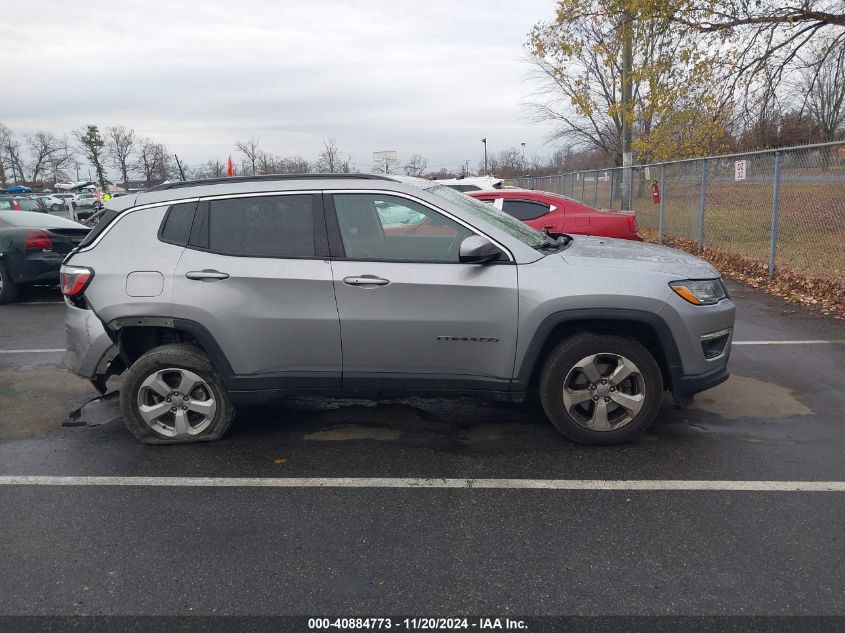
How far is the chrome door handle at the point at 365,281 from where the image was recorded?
4.07 m

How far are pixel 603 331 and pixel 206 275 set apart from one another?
2553 mm

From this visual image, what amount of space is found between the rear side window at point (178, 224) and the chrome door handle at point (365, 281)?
3.73 feet

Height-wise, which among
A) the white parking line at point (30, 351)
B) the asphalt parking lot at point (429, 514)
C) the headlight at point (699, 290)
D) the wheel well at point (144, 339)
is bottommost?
the asphalt parking lot at point (429, 514)

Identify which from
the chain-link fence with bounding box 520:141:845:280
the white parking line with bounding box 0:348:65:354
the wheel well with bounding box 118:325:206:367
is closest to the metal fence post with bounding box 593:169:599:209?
the chain-link fence with bounding box 520:141:845:280

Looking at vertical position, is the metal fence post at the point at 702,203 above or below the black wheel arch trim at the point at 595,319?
above

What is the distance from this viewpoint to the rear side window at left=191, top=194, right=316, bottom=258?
4.24 metres

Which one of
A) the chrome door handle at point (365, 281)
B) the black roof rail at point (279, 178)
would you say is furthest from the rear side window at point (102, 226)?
the chrome door handle at point (365, 281)

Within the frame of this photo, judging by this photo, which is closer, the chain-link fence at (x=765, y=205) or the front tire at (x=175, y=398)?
the front tire at (x=175, y=398)

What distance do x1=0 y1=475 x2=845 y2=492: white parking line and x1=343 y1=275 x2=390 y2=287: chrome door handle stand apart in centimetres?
118

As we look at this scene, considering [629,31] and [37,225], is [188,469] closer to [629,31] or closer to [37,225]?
[37,225]

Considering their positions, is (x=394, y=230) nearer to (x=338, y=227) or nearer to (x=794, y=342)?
(x=338, y=227)

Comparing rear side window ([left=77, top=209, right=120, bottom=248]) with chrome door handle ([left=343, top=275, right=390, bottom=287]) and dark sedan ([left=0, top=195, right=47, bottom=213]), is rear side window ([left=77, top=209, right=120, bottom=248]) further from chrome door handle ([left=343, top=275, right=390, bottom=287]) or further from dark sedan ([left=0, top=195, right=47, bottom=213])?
dark sedan ([left=0, top=195, right=47, bottom=213])

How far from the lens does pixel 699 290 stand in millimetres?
4137

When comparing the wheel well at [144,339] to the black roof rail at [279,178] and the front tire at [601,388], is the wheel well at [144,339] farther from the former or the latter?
the front tire at [601,388]
